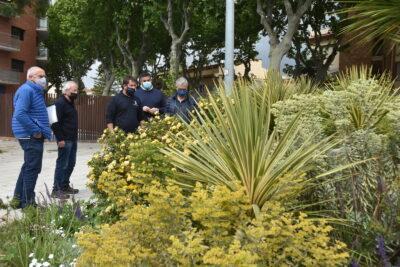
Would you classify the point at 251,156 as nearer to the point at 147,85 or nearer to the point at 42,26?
the point at 147,85

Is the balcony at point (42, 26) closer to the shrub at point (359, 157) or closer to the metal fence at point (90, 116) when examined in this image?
the metal fence at point (90, 116)

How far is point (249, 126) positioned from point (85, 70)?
5351 centimetres

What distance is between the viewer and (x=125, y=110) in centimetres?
746

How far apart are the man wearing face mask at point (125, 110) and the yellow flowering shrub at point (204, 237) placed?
480 centimetres

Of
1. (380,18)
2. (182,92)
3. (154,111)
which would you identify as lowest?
(154,111)

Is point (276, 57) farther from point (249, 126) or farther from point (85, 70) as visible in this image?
point (85, 70)

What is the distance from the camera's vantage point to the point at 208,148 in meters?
3.65

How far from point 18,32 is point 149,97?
47.4m

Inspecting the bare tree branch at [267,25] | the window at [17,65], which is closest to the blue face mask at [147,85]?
the bare tree branch at [267,25]

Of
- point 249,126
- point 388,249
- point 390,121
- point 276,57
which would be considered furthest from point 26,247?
point 276,57

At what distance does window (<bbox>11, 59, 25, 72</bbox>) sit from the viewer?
2004 inches

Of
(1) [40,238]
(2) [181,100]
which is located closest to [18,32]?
(2) [181,100]

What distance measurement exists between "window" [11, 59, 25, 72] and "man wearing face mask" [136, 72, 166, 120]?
46203 mm

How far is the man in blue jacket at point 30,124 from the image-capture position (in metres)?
6.28
